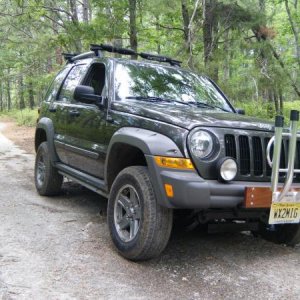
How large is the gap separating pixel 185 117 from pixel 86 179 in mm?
1853

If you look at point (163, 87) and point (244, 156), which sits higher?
point (163, 87)

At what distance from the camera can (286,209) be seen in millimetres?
3807

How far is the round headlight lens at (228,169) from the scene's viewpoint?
362cm

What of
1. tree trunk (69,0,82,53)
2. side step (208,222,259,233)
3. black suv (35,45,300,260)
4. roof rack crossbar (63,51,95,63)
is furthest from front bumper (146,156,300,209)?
tree trunk (69,0,82,53)

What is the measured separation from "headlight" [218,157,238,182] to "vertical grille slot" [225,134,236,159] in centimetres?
11

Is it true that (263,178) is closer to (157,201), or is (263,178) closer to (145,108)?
(157,201)

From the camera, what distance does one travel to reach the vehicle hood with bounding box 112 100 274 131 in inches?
150

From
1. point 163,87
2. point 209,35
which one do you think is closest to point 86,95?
point 163,87

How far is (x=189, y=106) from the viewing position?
484 cm

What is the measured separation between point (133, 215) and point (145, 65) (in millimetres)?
2158

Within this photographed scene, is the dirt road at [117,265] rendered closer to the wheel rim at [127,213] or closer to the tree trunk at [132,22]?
the wheel rim at [127,213]

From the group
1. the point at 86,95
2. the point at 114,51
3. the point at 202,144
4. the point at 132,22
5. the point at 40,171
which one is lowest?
the point at 40,171

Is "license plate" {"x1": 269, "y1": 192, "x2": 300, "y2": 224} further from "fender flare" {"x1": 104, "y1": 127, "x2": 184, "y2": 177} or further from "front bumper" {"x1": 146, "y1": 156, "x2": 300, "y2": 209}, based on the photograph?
"fender flare" {"x1": 104, "y1": 127, "x2": 184, "y2": 177}

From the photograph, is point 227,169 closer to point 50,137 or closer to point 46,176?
point 50,137
